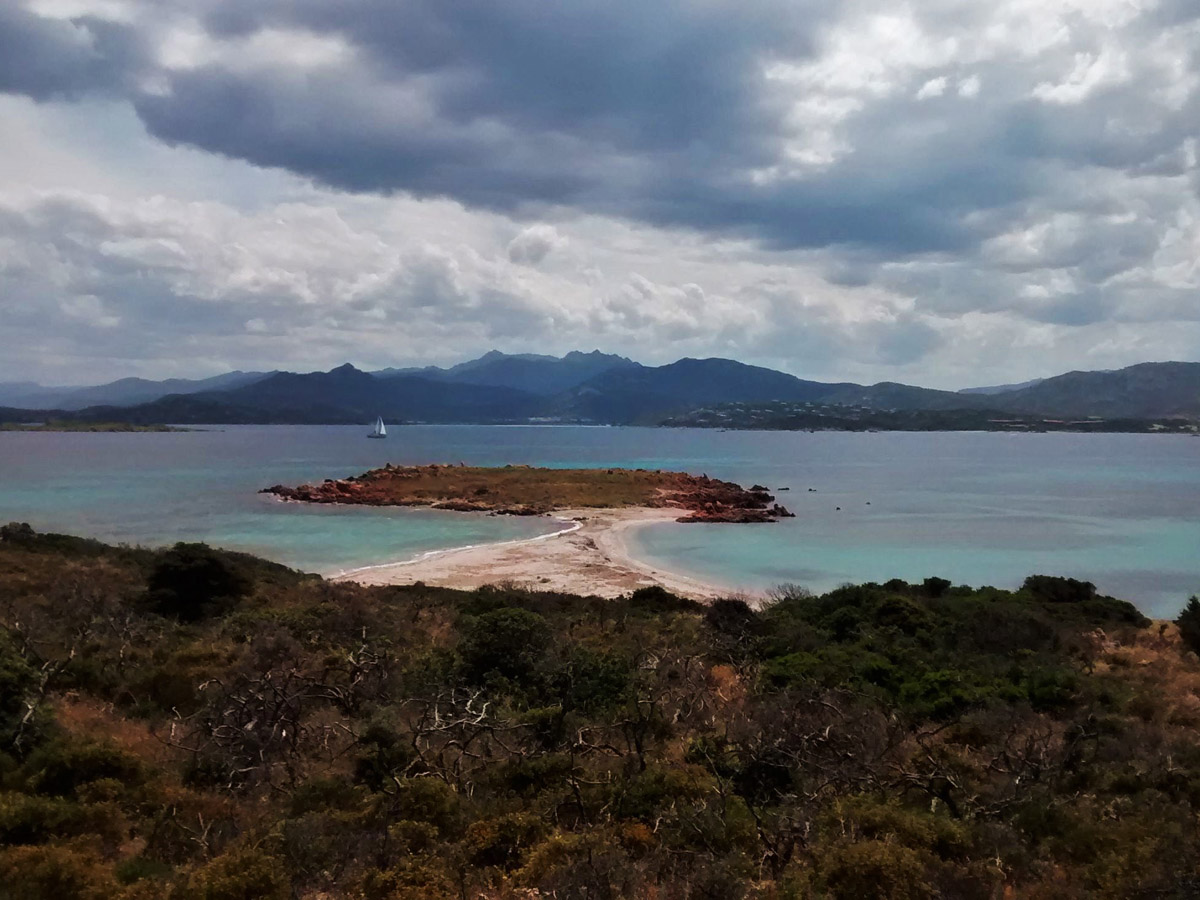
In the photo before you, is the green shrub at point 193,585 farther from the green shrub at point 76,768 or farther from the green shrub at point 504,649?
the green shrub at point 76,768

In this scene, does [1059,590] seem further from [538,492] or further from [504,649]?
[538,492]

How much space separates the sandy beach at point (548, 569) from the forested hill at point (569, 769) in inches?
527

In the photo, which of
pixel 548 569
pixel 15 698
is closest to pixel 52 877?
pixel 15 698

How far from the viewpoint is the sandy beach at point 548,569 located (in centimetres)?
2791

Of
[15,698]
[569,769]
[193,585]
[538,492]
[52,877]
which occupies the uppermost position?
[15,698]

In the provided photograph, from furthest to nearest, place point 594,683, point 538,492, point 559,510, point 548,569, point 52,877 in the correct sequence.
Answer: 1. point 538,492
2. point 559,510
3. point 548,569
4. point 594,683
5. point 52,877

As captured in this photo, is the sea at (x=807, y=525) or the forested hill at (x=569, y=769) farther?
the sea at (x=807, y=525)

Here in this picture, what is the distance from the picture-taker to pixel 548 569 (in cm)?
3134

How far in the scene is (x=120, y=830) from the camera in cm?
598

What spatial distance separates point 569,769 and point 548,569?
24337 millimetres

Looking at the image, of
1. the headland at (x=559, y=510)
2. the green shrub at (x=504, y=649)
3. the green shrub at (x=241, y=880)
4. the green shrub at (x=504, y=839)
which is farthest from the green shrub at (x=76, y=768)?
the headland at (x=559, y=510)

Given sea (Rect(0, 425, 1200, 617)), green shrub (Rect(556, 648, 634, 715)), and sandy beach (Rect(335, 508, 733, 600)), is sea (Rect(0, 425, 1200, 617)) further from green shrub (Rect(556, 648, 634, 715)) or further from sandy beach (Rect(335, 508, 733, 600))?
green shrub (Rect(556, 648, 634, 715))

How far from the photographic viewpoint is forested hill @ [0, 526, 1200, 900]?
517 cm

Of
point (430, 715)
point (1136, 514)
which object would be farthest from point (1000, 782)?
point (1136, 514)
